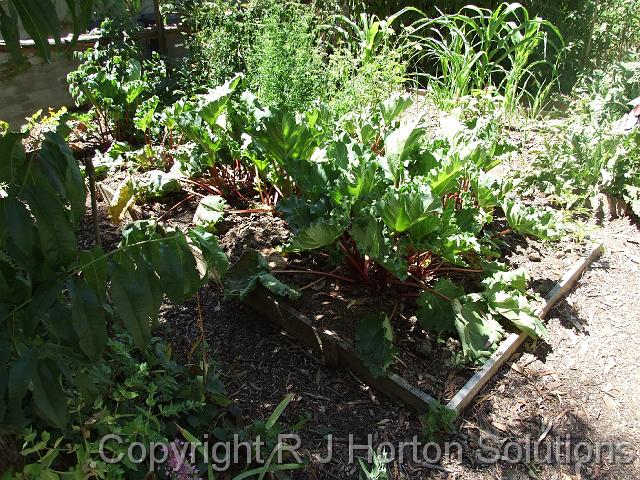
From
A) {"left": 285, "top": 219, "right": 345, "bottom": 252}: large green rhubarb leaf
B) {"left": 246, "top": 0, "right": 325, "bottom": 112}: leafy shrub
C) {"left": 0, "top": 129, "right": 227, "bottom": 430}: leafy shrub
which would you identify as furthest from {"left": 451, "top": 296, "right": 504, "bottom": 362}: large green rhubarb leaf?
{"left": 246, "top": 0, "right": 325, "bottom": 112}: leafy shrub

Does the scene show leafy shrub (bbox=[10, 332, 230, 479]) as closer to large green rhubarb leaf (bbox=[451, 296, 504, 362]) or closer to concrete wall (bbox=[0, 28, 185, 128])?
large green rhubarb leaf (bbox=[451, 296, 504, 362])

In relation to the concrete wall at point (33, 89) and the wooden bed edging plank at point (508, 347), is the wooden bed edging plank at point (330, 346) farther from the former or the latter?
the concrete wall at point (33, 89)

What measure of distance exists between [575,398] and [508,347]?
1.26 feet

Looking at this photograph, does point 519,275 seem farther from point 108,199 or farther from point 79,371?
point 108,199

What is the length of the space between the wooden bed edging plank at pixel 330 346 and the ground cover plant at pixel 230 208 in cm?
8

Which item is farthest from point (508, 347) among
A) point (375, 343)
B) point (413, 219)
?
point (413, 219)

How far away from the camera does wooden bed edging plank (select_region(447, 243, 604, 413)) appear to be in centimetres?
265

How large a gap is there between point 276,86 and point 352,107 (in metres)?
0.67

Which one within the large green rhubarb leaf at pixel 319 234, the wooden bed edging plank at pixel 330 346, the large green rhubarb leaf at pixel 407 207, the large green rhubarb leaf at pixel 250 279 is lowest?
the wooden bed edging plank at pixel 330 346

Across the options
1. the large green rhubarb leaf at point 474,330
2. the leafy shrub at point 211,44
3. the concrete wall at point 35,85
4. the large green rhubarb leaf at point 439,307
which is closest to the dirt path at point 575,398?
the large green rhubarb leaf at point 474,330

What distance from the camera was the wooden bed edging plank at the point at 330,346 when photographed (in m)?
2.64

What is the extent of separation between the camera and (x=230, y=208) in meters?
3.86

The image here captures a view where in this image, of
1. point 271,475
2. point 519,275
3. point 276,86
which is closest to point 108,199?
point 276,86

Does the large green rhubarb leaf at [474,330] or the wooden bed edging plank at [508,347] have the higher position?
the large green rhubarb leaf at [474,330]
